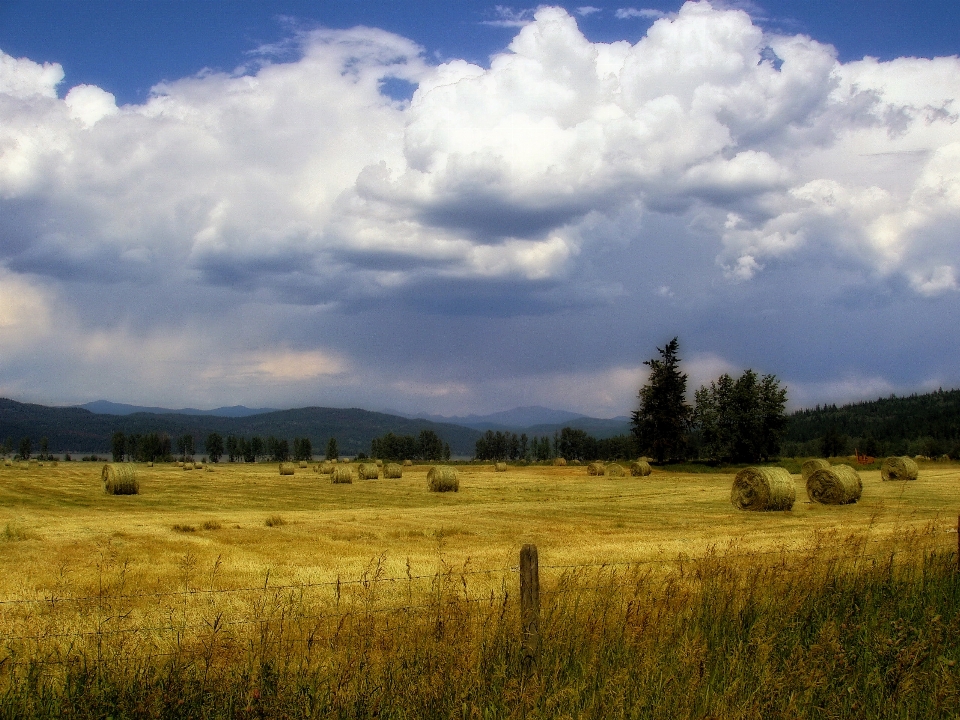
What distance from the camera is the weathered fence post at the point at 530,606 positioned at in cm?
734

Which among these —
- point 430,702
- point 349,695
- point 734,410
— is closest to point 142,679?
point 349,695

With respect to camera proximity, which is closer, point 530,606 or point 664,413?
point 530,606

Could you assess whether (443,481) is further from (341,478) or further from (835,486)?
(835,486)

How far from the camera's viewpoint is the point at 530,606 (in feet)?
24.5

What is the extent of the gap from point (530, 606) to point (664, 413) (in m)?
76.6

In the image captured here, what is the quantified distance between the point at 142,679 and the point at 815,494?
33044mm

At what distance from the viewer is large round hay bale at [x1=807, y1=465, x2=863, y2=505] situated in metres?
33.3

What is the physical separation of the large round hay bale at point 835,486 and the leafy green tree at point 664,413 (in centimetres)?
4673

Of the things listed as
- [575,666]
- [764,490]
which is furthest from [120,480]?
[575,666]

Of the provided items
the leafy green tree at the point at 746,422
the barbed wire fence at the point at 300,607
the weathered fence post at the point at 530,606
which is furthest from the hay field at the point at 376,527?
the leafy green tree at the point at 746,422

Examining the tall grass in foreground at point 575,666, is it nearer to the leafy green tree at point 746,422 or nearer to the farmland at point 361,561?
the farmland at point 361,561

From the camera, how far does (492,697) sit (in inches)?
266

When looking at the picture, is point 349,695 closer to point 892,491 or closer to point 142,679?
point 142,679

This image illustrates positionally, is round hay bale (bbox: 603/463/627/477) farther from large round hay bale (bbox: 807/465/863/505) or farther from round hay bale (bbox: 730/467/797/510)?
round hay bale (bbox: 730/467/797/510)
